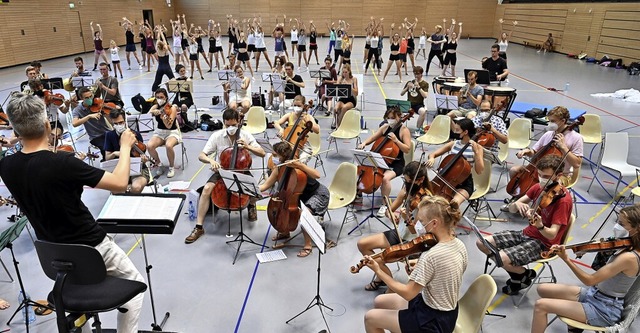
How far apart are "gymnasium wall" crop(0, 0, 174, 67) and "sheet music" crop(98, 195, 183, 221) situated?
19295mm

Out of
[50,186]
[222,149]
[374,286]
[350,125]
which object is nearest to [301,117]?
[350,125]

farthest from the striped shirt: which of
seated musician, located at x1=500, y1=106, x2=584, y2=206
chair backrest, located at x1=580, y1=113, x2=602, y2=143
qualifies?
chair backrest, located at x1=580, y1=113, x2=602, y2=143

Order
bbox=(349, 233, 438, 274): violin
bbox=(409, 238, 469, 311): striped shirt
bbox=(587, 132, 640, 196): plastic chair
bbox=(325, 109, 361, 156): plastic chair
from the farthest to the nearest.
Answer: bbox=(325, 109, 361, 156): plastic chair
bbox=(587, 132, 640, 196): plastic chair
bbox=(349, 233, 438, 274): violin
bbox=(409, 238, 469, 311): striped shirt

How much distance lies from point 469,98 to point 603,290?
6.59 metres

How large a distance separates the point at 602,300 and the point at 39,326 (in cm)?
521

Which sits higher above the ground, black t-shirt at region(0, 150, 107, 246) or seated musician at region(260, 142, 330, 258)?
black t-shirt at region(0, 150, 107, 246)

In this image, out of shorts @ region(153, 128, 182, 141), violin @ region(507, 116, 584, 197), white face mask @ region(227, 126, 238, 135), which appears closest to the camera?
violin @ region(507, 116, 584, 197)

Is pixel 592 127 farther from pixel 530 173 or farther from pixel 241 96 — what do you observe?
pixel 241 96

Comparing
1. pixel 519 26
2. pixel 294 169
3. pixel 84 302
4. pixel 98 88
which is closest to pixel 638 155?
pixel 294 169

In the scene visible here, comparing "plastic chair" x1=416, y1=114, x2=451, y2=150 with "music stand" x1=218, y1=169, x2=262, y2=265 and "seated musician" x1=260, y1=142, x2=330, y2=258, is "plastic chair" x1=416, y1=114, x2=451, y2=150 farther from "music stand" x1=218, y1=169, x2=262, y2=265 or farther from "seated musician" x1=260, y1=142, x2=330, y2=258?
"music stand" x1=218, y1=169, x2=262, y2=265

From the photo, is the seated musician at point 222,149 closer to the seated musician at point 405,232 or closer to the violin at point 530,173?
the seated musician at point 405,232

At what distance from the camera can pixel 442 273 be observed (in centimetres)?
292

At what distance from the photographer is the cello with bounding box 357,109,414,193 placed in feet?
20.1

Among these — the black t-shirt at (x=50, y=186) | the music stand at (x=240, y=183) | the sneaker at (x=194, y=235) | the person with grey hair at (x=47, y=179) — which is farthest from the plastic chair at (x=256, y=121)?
the black t-shirt at (x=50, y=186)
